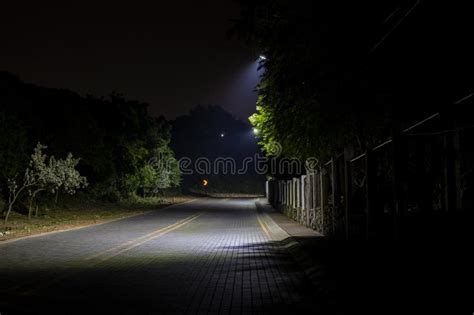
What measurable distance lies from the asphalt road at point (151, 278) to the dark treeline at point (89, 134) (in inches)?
387

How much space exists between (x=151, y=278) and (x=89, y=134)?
3278cm

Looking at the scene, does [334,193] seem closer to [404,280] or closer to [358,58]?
[358,58]

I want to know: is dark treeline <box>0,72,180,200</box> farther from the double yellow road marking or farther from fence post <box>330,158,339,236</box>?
fence post <box>330,158,339,236</box>

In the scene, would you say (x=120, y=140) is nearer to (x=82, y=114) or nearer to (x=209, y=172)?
(x=82, y=114)

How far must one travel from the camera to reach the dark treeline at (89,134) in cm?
2704

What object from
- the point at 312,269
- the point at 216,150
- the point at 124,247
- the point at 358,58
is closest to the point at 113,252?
the point at 124,247

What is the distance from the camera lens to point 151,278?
412 inches

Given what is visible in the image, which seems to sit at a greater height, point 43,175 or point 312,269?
point 43,175

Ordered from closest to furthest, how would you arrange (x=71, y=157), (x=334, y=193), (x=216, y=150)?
1. (x=334, y=193)
2. (x=71, y=157)
3. (x=216, y=150)

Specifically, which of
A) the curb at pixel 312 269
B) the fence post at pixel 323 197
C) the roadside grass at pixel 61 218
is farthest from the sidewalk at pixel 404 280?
the roadside grass at pixel 61 218

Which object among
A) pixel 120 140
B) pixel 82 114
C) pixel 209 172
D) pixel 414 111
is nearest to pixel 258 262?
pixel 414 111

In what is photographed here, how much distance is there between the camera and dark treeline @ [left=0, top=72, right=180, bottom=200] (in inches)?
1065

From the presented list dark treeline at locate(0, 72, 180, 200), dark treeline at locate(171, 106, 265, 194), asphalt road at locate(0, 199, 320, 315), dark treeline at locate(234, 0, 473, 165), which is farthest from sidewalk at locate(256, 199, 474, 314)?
dark treeline at locate(171, 106, 265, 194)

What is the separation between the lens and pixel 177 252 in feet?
48.7
